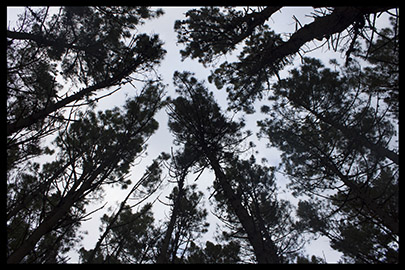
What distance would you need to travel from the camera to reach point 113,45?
20.6ft

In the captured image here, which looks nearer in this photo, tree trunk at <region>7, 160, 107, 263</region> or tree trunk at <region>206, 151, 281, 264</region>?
tree trunk at <region>7, 160, 107, 263</region>

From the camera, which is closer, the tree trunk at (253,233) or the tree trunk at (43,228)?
the tree trunk at (43,228)

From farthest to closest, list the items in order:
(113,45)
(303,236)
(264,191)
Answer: (303,236)
(264,191)
(113,45)

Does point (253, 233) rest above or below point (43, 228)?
above

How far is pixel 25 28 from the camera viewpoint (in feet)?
17.0

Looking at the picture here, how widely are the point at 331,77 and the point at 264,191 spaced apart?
6.17 meters

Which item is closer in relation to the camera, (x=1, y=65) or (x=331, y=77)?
(x=1, y=65)

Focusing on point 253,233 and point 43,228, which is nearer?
point 43,228

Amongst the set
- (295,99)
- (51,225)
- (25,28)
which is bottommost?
(51,225)
